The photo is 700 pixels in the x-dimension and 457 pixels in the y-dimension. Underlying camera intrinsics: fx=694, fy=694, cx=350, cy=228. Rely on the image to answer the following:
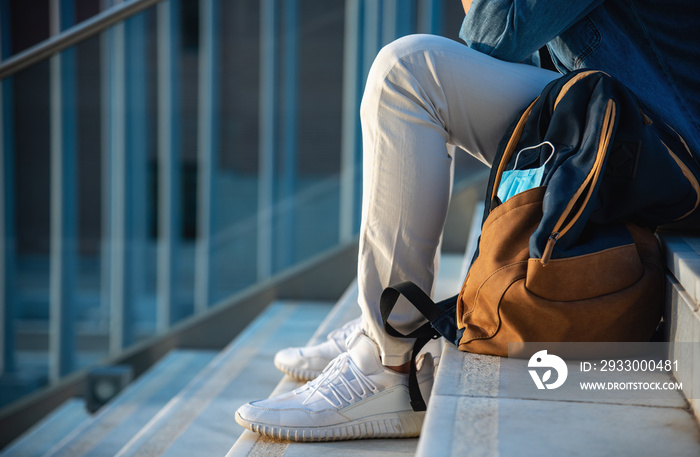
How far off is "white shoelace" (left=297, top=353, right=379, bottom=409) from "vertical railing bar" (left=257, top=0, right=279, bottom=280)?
1682mm

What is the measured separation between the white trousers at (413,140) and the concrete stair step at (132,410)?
1.00 meters

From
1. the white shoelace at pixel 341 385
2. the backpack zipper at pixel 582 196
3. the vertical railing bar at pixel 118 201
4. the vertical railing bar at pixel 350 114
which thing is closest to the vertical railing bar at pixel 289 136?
the vertical railing bar at pixel 350 114

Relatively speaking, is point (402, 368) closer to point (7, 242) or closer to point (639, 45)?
point (639, 45)

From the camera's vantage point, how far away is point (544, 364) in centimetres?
92

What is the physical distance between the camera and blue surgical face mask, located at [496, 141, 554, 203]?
950mm

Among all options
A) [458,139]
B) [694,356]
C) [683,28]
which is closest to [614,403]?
[694,356]

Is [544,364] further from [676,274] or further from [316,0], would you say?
[316,0]

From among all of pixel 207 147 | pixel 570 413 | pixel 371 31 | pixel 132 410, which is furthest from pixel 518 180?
pixel 207 147

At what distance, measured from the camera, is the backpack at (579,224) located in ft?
2.94

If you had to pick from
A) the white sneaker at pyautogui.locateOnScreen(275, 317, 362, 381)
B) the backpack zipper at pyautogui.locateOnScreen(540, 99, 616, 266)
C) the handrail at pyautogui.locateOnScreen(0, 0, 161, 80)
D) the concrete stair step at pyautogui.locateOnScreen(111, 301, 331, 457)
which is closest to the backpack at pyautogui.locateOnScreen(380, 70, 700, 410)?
the backpack zipper at pyautogui.locateOnScreen(540, 99, 616, 266)

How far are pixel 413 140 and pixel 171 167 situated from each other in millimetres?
1914

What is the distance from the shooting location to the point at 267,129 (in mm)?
2775

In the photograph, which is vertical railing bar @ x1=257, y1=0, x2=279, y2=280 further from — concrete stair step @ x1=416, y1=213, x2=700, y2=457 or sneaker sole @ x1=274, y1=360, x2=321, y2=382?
concrete stair step @ x1=416, y1=213, x2=700, y2=457
